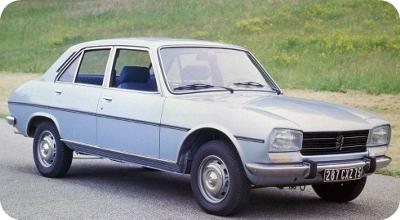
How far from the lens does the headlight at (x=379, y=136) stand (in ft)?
22.0

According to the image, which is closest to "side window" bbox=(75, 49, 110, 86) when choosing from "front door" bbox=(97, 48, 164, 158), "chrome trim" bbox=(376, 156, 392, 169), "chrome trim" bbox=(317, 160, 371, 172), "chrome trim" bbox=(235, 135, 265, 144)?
"front door" bbox=(97, 48, 164, 158)

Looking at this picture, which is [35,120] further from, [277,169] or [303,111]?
[277,169]

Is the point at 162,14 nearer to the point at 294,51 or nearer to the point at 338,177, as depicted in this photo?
the point at 294,51

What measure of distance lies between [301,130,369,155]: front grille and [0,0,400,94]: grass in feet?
28.9

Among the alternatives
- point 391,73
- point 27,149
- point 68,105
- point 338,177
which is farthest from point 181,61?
point 391,73

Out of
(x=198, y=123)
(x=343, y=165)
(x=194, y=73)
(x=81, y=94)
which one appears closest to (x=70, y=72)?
(x=81, y=94)

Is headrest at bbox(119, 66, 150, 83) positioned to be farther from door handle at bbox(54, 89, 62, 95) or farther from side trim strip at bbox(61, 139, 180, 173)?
door handle at bbox(54, 89, 62, 95)

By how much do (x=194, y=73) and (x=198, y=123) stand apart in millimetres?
868

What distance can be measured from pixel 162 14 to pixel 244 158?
10976 mm

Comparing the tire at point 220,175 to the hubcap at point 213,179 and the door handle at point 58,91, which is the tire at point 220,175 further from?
the door handle at point 58,91

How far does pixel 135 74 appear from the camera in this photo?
24.8 feet

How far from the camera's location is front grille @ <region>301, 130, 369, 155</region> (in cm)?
622

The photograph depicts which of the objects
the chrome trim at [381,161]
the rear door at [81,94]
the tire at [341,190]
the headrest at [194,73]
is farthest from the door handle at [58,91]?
the chrome trim at [381,161]

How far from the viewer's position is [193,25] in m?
17.7
